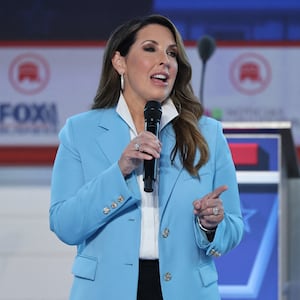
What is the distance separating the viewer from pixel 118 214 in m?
1.47

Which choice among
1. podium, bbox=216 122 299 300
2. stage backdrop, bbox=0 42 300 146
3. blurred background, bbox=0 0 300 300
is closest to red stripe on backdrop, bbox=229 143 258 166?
podium, bbox=216 122 299 300

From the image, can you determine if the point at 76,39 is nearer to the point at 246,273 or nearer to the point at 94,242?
the point at 246,273

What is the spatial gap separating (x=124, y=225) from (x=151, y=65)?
1.11 feet

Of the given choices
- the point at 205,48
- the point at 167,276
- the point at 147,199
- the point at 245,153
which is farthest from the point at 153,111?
the point at 205,48

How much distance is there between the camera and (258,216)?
8.07ft

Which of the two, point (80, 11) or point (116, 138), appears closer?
point (116, 138)

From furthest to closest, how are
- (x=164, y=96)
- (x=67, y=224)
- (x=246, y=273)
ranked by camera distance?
(x=246, y=273) → (x=164, y=96) → (x=67, y=224)

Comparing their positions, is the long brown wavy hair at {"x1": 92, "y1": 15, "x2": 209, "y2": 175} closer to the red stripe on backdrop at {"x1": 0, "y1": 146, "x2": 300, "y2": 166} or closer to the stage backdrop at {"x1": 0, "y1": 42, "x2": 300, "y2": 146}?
the stage backdrop at {"x1": 0, "y1": 42, "x2": 300, "y2": 146}

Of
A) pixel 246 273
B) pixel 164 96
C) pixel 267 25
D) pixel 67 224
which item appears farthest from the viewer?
pixel 267 25

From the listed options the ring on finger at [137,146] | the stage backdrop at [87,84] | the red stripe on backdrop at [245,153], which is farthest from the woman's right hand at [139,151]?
the stage backdrop at [87,84]

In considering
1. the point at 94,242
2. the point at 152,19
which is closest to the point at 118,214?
the point at 94,242

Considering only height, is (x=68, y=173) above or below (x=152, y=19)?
below

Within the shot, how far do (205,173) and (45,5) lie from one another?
13.3 ft

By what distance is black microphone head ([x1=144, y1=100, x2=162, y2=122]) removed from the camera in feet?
4.90
